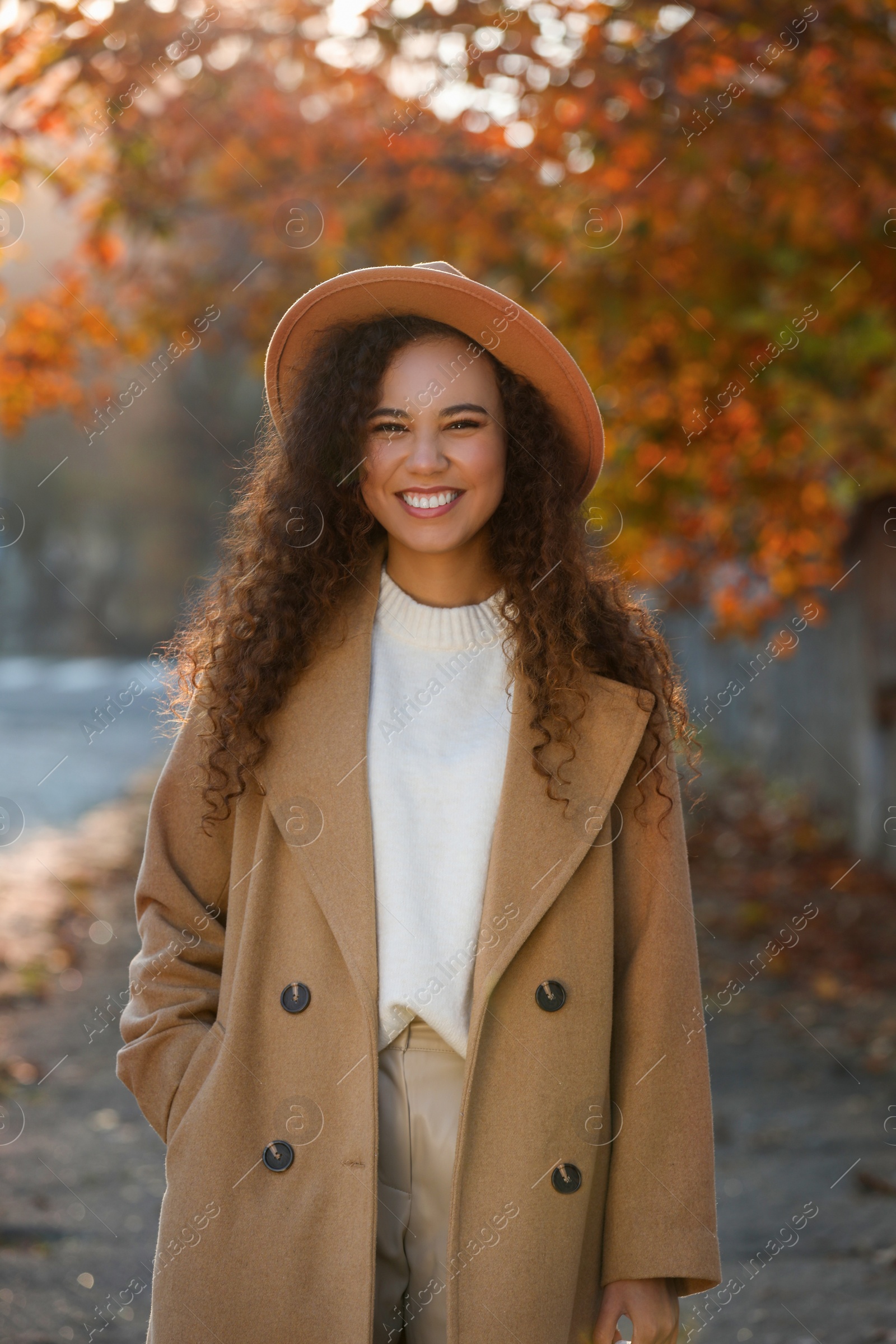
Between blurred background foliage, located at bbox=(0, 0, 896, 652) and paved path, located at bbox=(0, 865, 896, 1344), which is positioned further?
blurred background foliage, located at bbox=(0, 0, 896, 652)

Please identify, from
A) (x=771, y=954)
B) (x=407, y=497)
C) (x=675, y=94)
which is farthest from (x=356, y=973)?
(x=771, y=954)

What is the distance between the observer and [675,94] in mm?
4770

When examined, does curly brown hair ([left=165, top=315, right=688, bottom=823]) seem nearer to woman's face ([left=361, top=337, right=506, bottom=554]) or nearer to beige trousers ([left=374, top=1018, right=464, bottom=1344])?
woman's face ([left=361, top=337, right=506, bottom=554])

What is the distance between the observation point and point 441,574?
7.22 feet

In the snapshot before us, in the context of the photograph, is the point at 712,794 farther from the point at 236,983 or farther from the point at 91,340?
the point at 236,983

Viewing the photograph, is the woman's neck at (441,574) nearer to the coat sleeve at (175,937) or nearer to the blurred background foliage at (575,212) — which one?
the coat sleeve at (175,937)

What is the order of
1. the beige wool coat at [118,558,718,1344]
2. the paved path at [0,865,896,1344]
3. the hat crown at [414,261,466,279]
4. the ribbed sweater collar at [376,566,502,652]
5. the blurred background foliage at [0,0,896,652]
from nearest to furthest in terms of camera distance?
the beige wool coat at [118,558,718,1344], the hat crown at [414,261,466,279], the ribbed sweater collar at [376,566,502,652], the paved path at [0,865,896,1344], the blurred background foliage at [0,0,896,652]

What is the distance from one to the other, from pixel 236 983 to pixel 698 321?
469 cm

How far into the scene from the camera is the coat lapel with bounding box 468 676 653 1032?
193 cm

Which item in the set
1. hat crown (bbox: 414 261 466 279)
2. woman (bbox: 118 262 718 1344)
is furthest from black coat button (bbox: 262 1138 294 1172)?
hat crown (bbox: 414 261 466 279)

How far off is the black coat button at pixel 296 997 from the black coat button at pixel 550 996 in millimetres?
352

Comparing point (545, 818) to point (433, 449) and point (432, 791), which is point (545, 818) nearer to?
point (432, 791)

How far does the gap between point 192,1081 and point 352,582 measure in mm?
857

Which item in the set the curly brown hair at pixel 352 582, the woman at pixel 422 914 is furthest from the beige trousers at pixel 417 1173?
the curly brown hair at pixel 352 582
